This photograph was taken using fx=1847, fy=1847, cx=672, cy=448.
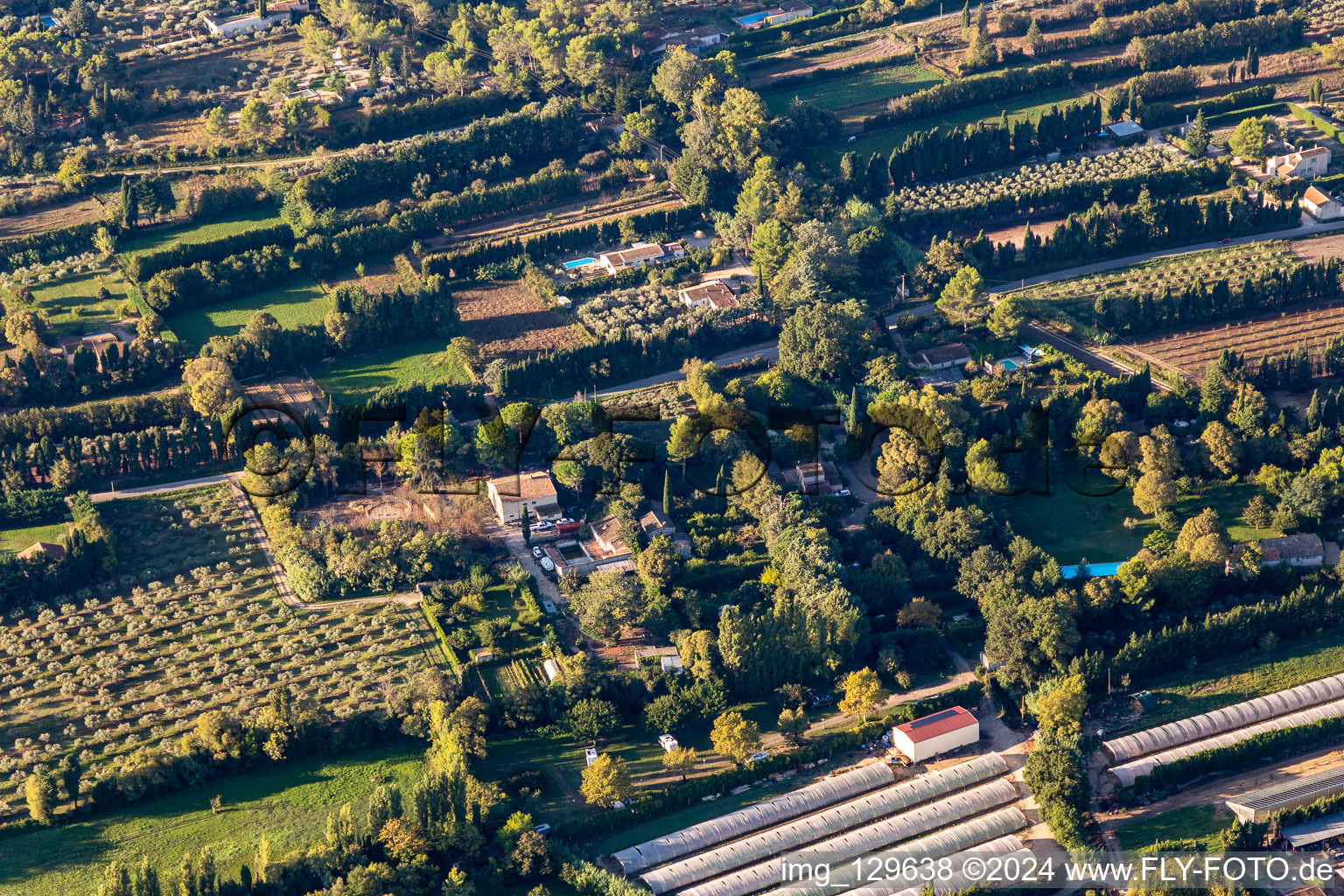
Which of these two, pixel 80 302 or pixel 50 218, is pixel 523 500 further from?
pixel 50 218

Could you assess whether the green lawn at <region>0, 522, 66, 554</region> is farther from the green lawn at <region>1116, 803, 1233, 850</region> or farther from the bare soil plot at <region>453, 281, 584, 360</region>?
the green lawn at <region>1116, 803, 1233, 850</region>

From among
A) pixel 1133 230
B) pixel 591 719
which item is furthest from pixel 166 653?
pixel 1133 230

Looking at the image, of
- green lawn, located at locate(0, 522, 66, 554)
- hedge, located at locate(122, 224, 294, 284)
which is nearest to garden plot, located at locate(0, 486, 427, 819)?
green lawn, located at locate(0, 522, 66, 554)

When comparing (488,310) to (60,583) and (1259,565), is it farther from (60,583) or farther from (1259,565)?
(1259,565)

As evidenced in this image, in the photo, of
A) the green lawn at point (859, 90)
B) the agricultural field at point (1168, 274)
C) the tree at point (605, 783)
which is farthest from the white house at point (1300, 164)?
the tree at point (605, 783)

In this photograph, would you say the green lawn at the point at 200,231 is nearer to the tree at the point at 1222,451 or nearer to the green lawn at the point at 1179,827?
the tree at the point at 1222,451

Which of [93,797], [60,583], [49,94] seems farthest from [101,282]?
[93,797]
